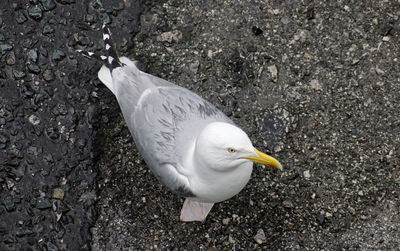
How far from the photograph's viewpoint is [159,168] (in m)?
3.21

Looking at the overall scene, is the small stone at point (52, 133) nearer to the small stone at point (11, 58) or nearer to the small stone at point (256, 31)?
the small stone at point (11, 58)

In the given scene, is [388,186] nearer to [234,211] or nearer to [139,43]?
[234,211]

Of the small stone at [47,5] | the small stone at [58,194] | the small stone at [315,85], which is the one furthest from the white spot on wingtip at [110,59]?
the small stone at [315,85]

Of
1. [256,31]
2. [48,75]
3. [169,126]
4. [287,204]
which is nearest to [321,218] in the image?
[287,204]

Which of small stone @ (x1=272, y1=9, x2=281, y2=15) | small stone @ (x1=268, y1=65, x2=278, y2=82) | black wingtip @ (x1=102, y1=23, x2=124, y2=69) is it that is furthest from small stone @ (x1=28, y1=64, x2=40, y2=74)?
small stone @ (x1=272, y1=9, x2=281, y2=15)

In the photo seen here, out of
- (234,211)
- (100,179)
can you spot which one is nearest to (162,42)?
(100,179)

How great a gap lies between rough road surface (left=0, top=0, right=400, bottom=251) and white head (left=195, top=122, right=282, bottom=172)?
81cm

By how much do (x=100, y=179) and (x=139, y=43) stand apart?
1082 millimetres

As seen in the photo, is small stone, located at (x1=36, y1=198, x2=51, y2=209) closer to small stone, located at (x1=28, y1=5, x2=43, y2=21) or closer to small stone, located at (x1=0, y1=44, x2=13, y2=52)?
small stone, located at (x1=0, y1=44, x2=13, y2=52)

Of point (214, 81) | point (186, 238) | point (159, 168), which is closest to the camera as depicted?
point (159, 168)

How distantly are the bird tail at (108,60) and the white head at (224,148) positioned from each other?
105 cm

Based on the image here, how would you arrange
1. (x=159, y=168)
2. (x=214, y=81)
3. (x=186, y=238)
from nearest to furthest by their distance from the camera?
(x=159, y=168), (x=186, y=238), (x=214, y=81)

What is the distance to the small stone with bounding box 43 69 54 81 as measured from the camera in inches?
152

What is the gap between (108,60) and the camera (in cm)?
367
